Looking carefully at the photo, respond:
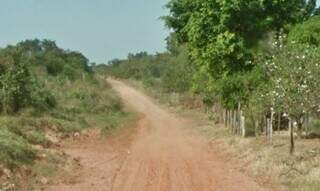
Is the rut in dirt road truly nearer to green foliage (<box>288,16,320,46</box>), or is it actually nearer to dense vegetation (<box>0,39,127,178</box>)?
dense vegetation (<box>0,39,127,178</box>)

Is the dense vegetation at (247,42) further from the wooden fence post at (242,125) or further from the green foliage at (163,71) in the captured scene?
the green foliage at (163,71)

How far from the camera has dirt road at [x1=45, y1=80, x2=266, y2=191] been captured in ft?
63.2

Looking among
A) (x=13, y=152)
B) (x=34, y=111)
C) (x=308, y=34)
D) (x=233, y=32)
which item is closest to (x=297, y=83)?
(x=308, y=34)

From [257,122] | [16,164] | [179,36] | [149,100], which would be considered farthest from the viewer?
[149,100]

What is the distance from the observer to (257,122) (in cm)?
3000

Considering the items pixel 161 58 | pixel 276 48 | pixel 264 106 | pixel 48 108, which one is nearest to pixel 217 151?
pixel 264 106

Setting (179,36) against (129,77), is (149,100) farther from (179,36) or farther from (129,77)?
(129,77)

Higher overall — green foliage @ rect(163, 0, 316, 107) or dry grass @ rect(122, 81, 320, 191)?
green foliage @ rect(163, 0, 316, 107)

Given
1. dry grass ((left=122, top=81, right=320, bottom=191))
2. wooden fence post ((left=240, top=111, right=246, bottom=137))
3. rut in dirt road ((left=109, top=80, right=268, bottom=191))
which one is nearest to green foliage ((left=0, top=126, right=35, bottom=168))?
rut in dirt road ((left=109, top=80, right=268, bottom=191))

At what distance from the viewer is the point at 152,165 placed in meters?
23.3

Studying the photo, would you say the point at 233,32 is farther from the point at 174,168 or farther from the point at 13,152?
the point at 13,152

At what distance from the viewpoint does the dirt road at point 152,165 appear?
758 inches

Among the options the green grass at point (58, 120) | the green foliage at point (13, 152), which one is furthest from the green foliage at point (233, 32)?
the green foliage at point (13, 152)

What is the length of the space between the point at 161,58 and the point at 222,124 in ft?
231
